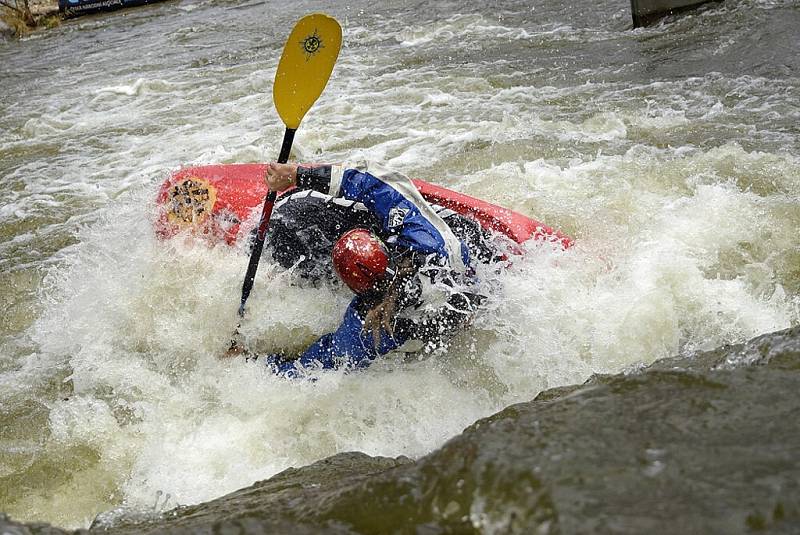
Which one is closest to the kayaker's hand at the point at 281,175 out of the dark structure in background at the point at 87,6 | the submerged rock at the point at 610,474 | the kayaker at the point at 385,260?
the kayaker at the point at 385,260

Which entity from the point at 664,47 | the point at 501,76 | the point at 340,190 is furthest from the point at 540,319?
the point at 664,47

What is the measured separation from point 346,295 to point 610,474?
2.67 meters

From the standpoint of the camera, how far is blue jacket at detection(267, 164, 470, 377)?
10.1 ft

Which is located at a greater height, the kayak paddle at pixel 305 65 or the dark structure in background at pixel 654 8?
the kayak paddle at pixel 305 65

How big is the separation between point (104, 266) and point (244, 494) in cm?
286

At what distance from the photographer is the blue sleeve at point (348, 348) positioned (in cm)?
313

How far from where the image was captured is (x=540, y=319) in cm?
340

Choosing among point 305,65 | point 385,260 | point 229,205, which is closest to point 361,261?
point 385,260

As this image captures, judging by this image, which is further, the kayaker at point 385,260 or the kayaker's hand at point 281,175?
the kayaker's hand at point 281,175

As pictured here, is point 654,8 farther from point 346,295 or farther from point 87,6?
point 87,6

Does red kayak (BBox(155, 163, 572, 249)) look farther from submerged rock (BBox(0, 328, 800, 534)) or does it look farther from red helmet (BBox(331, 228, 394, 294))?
submerged rock (BBox(0, 328, 800, 534))

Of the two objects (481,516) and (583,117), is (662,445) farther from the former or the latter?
(583,117)

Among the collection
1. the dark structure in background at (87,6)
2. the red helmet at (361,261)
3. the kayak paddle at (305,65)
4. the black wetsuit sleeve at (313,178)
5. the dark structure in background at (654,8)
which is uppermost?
the dark structure in background at (87,6)

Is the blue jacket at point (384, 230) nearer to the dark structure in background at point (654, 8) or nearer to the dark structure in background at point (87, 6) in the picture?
the dark structure in background at point (654, 8)
